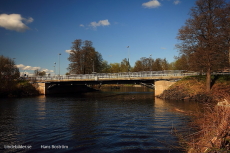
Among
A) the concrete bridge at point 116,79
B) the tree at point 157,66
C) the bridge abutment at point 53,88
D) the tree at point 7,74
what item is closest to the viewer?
the concrete bridge at point 116,79

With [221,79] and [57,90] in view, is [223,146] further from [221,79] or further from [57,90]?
[57,90]

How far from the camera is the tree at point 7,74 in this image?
47.8 m

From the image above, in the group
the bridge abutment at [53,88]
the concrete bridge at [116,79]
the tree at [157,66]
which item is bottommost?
the bridge abutment at [53,88]

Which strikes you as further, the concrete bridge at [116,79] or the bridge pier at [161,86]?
the concrete bridge at [116,79]

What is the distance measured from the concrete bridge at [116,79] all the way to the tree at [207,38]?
28.4 ft

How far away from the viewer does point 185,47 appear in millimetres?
35438

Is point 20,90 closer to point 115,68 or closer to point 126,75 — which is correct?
point 126,75

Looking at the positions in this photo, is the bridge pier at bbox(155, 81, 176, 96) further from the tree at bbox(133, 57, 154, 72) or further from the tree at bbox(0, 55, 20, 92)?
the tree at bbox(133, 57, 154, 72)

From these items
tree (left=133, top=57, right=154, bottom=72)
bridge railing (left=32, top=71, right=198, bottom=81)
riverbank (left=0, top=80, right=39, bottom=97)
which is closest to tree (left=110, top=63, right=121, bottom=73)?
tree (left=133, top=57, right=154, bottom=72)

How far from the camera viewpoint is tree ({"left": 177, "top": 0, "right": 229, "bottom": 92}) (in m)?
32.3

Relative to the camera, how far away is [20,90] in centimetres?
4969

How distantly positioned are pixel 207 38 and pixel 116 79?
893 inches

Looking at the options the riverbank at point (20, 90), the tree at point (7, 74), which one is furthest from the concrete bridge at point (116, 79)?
the tree at point (7, 74)

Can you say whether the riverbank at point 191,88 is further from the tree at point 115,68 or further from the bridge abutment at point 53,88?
the tree at point 115,68
